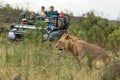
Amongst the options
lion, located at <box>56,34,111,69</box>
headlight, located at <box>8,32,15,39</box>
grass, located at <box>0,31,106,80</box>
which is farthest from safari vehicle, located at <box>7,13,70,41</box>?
grass, located at <box>0,31,106,80</box>

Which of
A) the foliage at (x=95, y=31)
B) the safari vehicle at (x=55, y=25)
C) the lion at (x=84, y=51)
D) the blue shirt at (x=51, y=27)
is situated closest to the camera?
the lion at (x=84, y=51)

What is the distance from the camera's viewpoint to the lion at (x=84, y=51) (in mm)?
10387

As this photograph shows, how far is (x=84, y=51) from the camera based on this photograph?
10766 millimetres

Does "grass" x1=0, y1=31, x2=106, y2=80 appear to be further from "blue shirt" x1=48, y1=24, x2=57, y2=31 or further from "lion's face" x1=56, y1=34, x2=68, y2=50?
"blue shirt" x1=48, y1=24, x2=57, y2=31

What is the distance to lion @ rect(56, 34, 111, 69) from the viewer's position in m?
10.4

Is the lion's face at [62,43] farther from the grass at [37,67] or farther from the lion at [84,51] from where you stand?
the grass at [37,67]

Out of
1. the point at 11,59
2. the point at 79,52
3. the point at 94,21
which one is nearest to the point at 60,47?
the point at 79,52

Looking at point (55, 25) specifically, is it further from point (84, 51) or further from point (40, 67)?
point (40, 67)

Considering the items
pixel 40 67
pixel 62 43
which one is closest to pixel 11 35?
pixel 62 43

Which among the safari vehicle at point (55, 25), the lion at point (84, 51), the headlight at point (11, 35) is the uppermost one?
the lion at point (84, 51)

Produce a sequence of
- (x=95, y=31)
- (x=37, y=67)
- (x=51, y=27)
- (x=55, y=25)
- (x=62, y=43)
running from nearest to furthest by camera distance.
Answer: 1. (x=37, y=67)
2. (x=62, y=43)
3. (x=51, y=27)
4. (x=95, y=31)
5. (x=55, y=25)

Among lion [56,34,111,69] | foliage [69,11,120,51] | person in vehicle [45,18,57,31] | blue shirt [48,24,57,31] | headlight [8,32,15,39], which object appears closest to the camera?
lion [56,34,111,69]

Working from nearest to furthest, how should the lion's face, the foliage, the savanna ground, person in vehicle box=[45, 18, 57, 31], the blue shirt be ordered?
the savanna ground → the lion's face → the foliage → person in vehicle box=[45, 18, 57, 31] → the blue shirt

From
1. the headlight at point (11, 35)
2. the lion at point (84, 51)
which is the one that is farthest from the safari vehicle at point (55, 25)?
the lion at point (84, 51)
